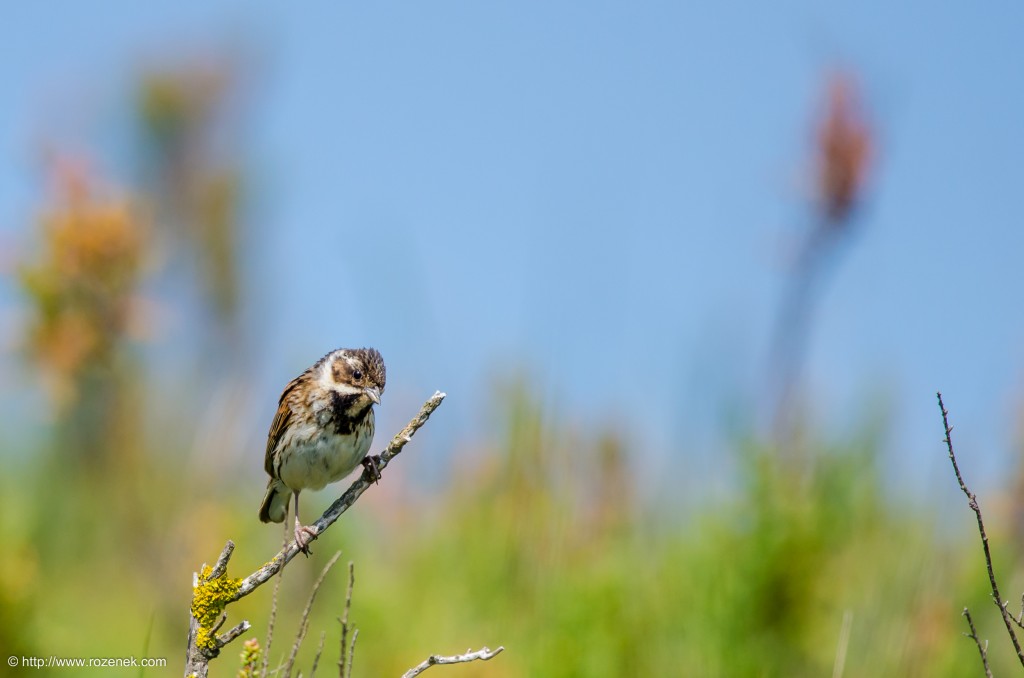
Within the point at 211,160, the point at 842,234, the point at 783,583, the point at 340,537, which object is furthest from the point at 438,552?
the point at 211,160

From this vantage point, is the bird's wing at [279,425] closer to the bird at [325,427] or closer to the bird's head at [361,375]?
the bird at [325,427]

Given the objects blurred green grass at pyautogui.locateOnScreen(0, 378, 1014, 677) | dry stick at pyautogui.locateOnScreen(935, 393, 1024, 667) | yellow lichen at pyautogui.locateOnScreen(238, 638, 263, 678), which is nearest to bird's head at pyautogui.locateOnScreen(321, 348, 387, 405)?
blurred green grass at pyautogui.locateOnScreen(0, 378, 1014, 677)

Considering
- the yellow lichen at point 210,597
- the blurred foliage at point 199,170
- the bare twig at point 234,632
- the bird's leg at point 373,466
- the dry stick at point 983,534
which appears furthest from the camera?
the blurred foliage at point 199,170

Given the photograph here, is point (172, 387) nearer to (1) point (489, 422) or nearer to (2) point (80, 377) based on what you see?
(2) point (80, 377)

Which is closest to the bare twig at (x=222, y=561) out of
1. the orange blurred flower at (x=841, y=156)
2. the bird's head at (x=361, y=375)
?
the bird's head at (x=361, y=375)

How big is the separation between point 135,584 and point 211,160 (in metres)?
7.75

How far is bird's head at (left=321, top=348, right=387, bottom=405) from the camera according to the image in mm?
4250

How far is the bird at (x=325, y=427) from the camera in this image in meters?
4.26

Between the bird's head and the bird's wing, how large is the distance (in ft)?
0.62

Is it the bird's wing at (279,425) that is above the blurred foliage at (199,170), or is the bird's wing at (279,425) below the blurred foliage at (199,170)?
below

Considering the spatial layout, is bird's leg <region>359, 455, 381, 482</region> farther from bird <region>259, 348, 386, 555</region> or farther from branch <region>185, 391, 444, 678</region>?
branch <region>185, 391, 444, 678</region>

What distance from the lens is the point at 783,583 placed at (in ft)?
A: 17.7

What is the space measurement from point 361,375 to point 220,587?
1557mm

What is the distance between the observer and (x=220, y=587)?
2.79 m
